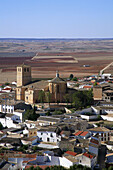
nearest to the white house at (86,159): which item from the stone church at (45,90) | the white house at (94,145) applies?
the white house at (94,145)

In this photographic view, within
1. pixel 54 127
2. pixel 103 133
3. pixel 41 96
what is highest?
pixel 41 96

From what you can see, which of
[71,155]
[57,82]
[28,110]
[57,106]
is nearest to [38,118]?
[28,110]

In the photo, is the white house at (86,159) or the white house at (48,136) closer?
the white house at (86,159)

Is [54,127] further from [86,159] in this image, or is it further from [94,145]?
[86,159]

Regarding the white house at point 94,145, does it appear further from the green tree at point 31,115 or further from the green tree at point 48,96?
the green tree at point 48,96

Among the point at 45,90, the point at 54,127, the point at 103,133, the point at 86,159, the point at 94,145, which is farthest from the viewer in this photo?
the point at 45,90

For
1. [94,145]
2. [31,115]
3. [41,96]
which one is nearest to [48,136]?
[94,145]

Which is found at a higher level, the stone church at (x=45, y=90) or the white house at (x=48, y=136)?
the stone church at (x=45, y=90)

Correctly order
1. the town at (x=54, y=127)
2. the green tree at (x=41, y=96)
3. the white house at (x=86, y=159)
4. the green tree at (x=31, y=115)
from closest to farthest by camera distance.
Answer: the white house at (x=86, y=159) < the town at (x=54, y=127) < the green tree at (x=31, y=115) < the green tree at (x=41, y=96)

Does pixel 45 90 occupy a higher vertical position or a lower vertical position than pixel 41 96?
higher
